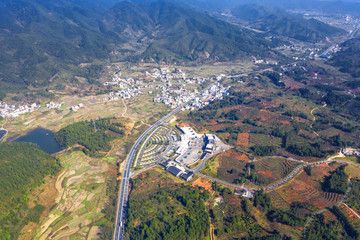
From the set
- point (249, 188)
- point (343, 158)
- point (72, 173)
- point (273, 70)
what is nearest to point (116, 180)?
point (72, 173)

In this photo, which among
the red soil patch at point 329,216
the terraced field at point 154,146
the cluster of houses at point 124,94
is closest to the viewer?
A: the red soil patch at point 329,216

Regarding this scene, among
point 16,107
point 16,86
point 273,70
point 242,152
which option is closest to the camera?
point 242,152

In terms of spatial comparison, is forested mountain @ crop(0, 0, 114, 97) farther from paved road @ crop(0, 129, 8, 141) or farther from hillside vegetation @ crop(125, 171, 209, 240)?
hillside vegetation @ crop(125, 171, 209, 240)

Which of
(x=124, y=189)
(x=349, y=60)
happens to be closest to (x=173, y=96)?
(x=124, y=189)

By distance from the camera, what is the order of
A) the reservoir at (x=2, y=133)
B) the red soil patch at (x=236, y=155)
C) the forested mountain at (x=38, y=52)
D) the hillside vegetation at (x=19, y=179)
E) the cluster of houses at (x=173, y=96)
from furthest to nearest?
1. the forested mountain at (x=38, y=52)
2. the cluster of houses at (x=173, y=96)
3. the reservoir at (x=2, y=133)
4. the red soil patch at (x=236, y=155)
5. the hillside vegetation at (x=19, y=179)

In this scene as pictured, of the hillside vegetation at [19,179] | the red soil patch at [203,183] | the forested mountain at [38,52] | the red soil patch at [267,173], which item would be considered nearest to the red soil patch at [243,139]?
the red soil patch at [267,173]

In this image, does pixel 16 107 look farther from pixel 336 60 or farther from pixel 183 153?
pixel 336 60

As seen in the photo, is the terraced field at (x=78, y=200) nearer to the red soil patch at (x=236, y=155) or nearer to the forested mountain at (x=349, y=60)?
the red soil patch at (x=236, y=155)
